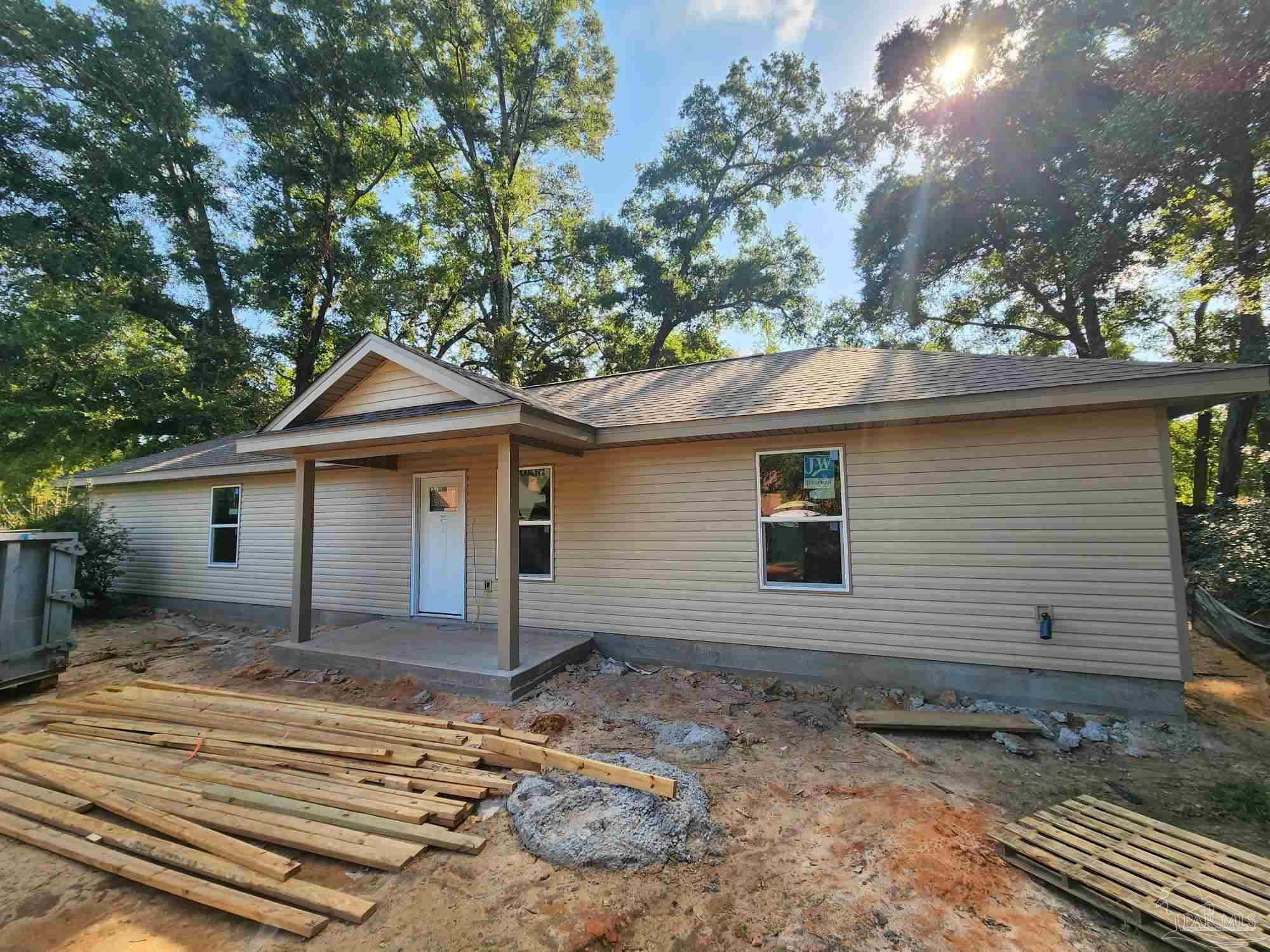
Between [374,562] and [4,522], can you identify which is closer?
[374,562]

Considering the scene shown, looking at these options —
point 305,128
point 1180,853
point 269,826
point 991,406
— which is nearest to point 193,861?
point 269,826

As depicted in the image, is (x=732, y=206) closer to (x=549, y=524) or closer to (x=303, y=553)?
(x=549, y=524)

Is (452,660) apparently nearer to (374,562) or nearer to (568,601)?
(568,601)

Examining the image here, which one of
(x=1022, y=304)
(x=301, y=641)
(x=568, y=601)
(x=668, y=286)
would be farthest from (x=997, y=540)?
(x=668, y=286)

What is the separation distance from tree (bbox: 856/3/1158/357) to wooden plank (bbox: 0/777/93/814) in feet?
61.1

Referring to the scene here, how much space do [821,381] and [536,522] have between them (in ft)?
13.8

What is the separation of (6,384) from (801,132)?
88.0 feet

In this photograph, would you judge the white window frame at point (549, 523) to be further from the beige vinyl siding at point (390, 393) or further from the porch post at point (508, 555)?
the beige vinyl siding at point (390, 393)

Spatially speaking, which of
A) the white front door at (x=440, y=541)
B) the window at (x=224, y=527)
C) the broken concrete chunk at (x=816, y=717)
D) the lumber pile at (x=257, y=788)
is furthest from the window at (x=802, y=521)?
the window at (x=224, y=527)

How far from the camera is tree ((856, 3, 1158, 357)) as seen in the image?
12.5 m

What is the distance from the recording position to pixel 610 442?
6398mm

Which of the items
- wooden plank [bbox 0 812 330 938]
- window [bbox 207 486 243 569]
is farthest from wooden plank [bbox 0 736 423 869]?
window [bbox 207 486 243 569]

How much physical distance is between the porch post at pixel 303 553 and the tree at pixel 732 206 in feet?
49.6

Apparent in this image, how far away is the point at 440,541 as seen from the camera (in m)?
7.97
